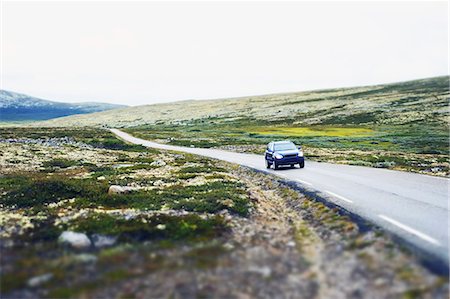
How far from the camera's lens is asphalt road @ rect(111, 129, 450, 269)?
10.5 metres

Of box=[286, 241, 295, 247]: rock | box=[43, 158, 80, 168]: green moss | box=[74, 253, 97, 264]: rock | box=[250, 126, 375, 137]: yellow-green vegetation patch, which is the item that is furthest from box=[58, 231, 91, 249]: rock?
box=[250, 126, 375, 137]: yellow-green vegetation patch

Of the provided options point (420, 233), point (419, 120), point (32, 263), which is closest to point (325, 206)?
point (420, 233)

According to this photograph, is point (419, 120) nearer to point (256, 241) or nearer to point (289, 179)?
point (289, 179)

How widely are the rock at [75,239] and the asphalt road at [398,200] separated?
8172 millimetres

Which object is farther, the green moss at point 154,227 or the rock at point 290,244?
the green moss at point 154,227

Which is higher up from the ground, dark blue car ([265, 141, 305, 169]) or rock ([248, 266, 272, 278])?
rock ([248, 266, 272, 278])

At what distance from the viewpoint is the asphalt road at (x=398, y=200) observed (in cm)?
1054

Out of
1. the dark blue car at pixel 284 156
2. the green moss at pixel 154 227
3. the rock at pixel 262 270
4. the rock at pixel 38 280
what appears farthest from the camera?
the dark blue car at pixel 284 156

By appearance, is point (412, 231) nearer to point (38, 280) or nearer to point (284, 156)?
point (38, 280)

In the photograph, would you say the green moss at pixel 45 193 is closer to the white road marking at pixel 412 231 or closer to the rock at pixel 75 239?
the rock at pixel 75 239

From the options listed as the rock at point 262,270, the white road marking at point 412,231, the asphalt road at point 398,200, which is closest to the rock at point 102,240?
the rock at point 262,270

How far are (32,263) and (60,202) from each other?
23.7 feet

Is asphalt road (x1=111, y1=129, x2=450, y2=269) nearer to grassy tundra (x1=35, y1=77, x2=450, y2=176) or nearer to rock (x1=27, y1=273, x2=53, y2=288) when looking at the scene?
rock (x1=27, y1=273, x2=53, y2=288)

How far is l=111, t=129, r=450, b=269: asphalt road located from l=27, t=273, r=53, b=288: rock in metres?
8.34
